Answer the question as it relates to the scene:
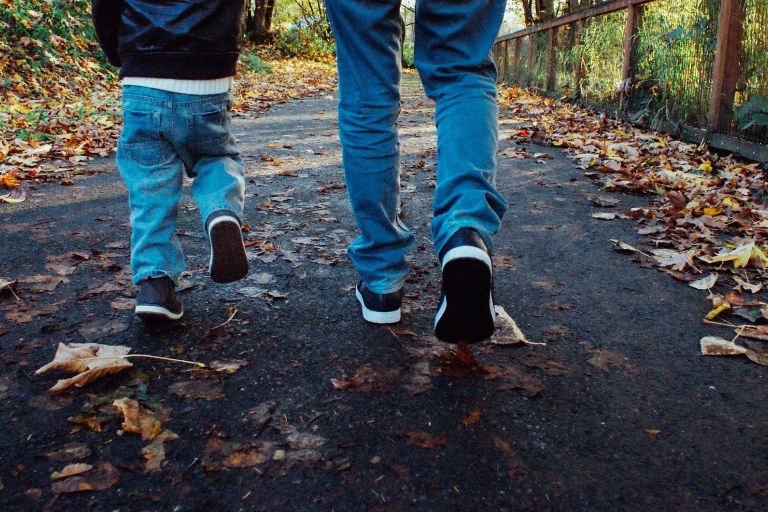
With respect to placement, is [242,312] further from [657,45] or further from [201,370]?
[657,45]

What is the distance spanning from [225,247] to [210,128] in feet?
1.41

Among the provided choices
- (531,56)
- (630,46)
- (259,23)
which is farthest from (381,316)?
(259,23)

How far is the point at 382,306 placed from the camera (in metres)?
2.05

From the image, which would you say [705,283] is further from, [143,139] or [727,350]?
[143,139]

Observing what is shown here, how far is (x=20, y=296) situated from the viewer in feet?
7.57

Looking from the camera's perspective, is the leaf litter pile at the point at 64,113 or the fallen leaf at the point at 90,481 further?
the leaf litter pile at the point at 64,113

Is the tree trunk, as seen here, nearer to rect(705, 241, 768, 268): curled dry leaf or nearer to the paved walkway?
the paved walkway

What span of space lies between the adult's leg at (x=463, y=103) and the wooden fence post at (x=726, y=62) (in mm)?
3924

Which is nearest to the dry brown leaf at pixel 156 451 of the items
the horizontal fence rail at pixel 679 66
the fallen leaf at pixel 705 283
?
the fallen leaf at pixel 705 283

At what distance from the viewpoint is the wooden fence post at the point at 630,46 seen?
22.2ft

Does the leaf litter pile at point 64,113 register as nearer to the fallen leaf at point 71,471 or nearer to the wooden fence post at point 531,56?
the fallen leaf at point 71,471

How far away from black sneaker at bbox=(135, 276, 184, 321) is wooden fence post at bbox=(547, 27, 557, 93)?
947 centimetres

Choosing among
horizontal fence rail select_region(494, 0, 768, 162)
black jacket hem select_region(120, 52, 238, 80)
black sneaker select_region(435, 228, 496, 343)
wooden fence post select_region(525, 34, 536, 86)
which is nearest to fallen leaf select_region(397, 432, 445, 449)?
black sneaker select_region(435, 228, 496, 343)

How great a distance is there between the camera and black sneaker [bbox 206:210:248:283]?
76.4 inches
